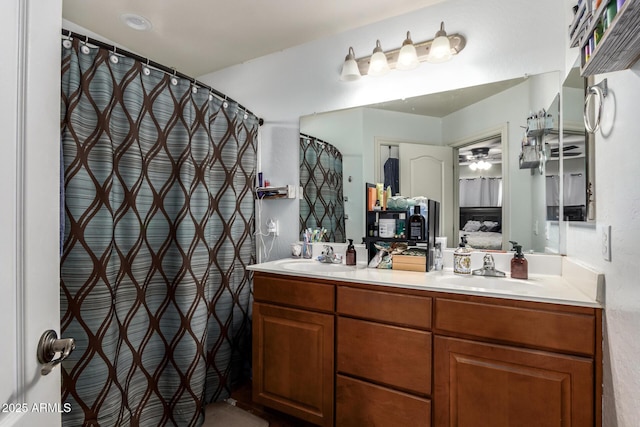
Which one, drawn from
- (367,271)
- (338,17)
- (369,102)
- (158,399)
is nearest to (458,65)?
(369,102)

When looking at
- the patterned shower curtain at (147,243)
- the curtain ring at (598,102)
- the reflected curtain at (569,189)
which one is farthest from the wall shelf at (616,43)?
the patterned shower curtain at (147,243)

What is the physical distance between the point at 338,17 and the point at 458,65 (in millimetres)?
826

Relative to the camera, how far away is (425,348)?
4.48 feet

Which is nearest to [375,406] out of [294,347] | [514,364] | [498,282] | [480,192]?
[294,347]

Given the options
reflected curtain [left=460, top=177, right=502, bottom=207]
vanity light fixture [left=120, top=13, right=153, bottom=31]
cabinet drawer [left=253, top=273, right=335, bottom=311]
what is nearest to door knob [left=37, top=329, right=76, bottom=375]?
Result: cabinet drawer [left=253, top=273, right=335, bottom=311]

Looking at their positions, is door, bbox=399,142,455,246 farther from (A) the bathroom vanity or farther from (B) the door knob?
(B) the door knob

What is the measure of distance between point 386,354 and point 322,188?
1.23 meters

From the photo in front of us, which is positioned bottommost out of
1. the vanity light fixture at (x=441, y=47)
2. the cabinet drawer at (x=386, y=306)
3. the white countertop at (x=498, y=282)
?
the cabinet drawer at (x=386, y=306)

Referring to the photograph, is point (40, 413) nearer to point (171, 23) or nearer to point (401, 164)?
point (401, 164)

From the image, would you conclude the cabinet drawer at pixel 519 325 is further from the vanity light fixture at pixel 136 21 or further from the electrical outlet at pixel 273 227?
the vanity light fixture at pixel 136 21

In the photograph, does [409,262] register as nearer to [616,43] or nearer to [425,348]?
[425,348]

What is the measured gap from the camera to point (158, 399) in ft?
5.40

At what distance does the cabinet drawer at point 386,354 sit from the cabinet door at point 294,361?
9 centimetres

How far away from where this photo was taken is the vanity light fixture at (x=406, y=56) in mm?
1793
